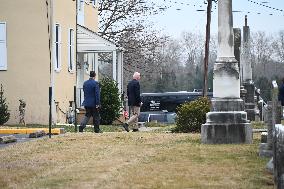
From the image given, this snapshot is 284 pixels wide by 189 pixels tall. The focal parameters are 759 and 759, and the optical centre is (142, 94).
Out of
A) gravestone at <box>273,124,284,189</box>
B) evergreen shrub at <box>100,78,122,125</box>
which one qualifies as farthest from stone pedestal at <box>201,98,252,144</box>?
evergreen shrub at <box>100,78,122,125</box>

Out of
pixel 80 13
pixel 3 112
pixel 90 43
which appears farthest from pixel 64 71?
pixel 80 13

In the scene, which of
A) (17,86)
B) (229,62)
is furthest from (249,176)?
(17,86)

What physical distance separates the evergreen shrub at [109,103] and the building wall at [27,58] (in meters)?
2.37

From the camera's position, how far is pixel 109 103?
29547 mm

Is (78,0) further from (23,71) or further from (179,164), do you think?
(179,164)

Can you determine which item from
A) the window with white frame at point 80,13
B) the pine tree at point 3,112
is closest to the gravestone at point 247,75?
the window with white frame at point 80,13

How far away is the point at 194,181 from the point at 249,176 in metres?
0.85

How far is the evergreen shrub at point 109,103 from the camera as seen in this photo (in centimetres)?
2942

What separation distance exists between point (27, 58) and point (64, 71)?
2.51 metres

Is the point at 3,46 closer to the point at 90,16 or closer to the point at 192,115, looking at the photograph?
the point at 90,16

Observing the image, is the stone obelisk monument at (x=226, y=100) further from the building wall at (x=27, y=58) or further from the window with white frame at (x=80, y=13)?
the window with white frame at (x=80, y=13)

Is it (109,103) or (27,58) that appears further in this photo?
(109,103)

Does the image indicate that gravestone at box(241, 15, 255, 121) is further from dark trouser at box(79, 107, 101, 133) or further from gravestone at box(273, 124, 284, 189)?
gravestone at box(273, 124, 284, 189)

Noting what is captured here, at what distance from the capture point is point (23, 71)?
28391 mm
